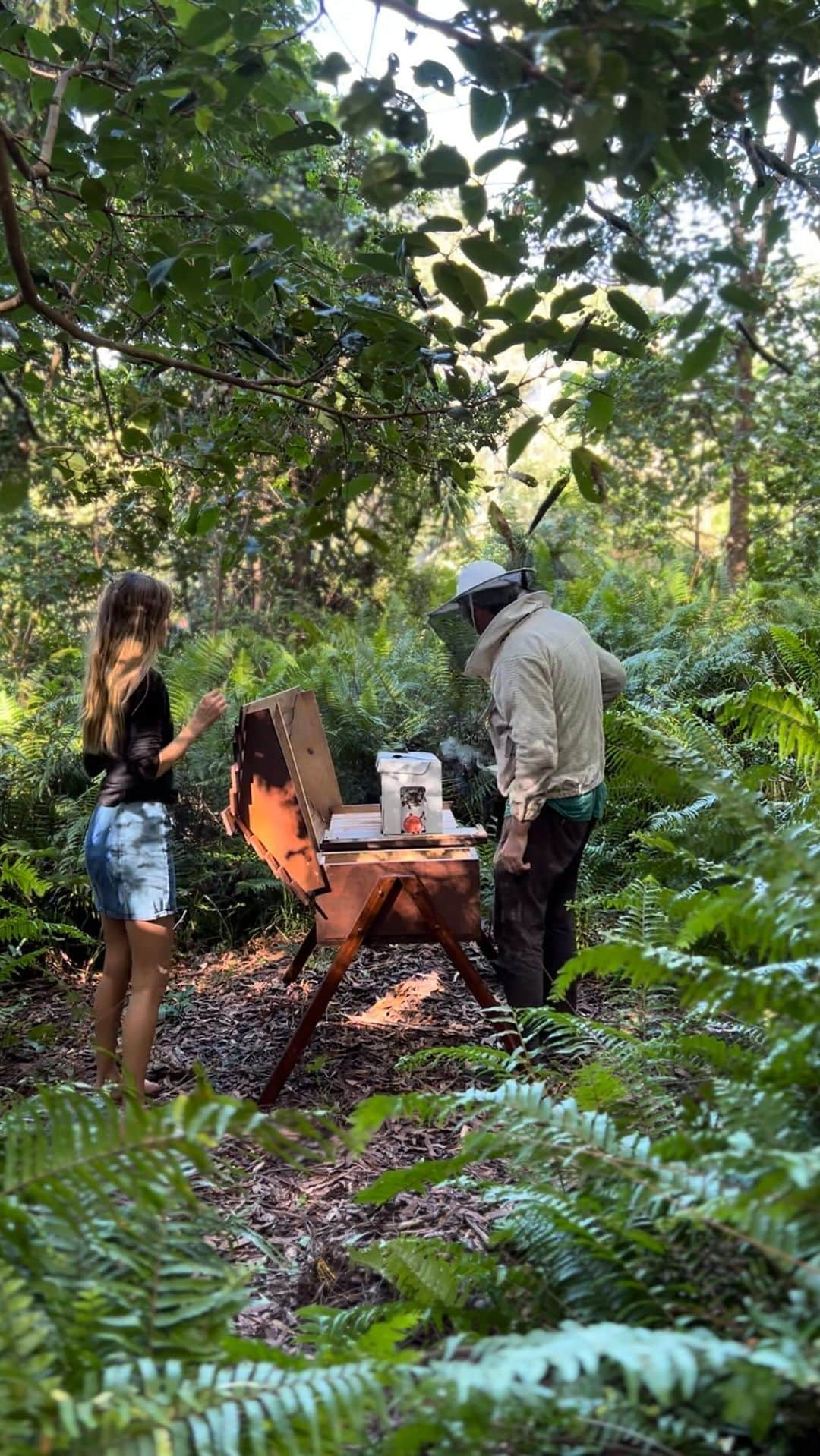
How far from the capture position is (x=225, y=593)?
1081 cm

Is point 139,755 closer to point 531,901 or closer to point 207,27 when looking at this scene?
point 531,901

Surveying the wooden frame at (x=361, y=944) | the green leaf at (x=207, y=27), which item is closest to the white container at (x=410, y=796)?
the wooden frame at (x=361, y=944)

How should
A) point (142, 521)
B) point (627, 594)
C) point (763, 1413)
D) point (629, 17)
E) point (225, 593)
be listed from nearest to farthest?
point (763, 1413), point (629, 17), point (142, 521), point (627, 594), point (225, 593)

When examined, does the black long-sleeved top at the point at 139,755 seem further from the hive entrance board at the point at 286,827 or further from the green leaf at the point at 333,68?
the green leaf at the point at 333,68

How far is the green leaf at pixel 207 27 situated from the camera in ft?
5.30

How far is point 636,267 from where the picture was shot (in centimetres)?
159

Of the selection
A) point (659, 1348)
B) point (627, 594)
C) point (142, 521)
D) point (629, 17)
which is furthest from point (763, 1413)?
point (627, 594)

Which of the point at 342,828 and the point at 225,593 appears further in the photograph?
the point at 225,593

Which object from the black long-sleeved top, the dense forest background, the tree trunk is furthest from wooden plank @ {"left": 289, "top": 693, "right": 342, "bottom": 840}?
the tree trunk

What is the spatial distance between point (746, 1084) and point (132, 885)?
243 centimetres

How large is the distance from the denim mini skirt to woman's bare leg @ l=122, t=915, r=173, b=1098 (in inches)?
2.2

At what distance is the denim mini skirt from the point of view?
3.46m

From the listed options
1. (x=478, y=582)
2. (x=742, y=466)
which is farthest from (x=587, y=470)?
(x=742, y=466)

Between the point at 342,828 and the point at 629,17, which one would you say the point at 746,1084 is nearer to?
the point at 629,17
